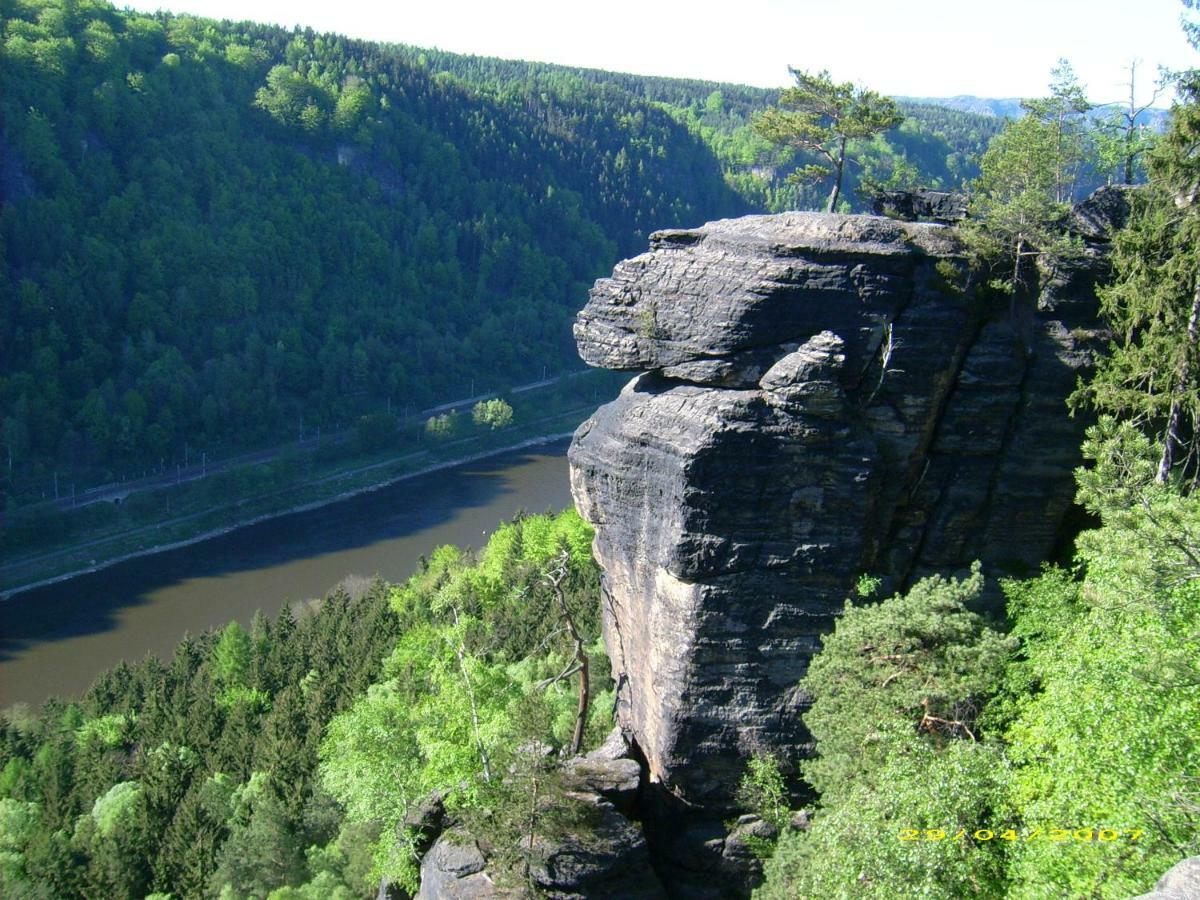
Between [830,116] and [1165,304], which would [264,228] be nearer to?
[830,116]

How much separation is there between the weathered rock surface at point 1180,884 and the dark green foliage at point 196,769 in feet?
58.5

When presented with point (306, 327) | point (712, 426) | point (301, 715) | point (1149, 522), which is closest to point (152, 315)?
point (306, 327)

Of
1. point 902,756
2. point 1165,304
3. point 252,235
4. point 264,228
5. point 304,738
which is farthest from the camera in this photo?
point 264,228

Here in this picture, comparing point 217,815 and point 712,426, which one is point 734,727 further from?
point 217,815

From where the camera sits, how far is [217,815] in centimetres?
2612

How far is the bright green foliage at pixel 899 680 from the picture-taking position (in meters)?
14.1

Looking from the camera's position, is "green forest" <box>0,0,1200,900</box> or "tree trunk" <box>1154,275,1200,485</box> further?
"tree trunk" <box>1154,275,1200,485</box>

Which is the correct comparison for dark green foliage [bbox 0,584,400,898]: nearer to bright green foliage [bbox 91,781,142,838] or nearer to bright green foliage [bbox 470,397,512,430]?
bright green foliage [bbox 91,781,142,838]

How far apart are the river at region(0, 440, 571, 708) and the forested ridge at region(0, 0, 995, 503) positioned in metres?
11.1

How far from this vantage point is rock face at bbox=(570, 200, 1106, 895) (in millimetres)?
16297

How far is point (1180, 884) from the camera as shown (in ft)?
26.9

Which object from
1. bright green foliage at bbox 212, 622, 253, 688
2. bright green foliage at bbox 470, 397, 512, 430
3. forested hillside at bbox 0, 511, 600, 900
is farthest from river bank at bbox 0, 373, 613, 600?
bright green foliage at bbox 212, 622, 253, 688
